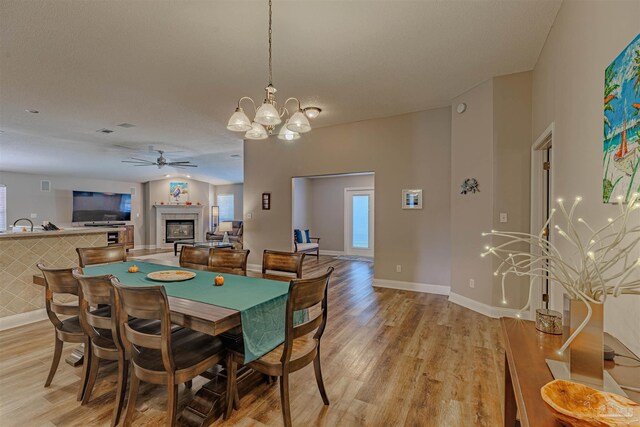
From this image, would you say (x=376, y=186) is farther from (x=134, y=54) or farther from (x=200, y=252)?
(x=134, y=54)

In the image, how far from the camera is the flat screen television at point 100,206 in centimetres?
919

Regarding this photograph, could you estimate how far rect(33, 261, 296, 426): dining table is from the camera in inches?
61.7

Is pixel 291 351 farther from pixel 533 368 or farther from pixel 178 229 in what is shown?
pixel 178 229

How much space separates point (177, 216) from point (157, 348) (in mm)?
10443

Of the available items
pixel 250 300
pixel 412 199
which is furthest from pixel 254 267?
pixel 250 300

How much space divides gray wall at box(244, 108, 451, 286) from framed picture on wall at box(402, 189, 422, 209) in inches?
3.3

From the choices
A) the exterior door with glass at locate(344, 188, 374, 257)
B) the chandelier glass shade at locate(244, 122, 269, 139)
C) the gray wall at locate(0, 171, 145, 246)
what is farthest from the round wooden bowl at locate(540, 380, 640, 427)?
the gray wall at locate(0, 171, 145, 246)

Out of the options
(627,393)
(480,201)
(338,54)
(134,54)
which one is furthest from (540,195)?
(134,54)

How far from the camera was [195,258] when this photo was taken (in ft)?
9.97

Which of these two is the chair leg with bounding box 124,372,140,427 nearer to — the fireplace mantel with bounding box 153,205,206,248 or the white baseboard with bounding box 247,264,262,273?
the white baseboard with bounding box 247,264,262,273

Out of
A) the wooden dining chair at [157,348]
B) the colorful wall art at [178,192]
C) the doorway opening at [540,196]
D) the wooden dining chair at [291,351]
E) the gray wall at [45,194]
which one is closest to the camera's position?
the wooden dining chair at [157,348]

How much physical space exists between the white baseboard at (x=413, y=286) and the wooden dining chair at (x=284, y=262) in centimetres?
291

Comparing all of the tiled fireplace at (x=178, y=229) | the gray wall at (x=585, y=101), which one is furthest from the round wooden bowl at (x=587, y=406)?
the tiled fireplace at (x=178, y=229)

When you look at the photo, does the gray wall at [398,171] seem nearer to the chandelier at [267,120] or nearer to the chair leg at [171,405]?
the chandelier at [267,120]
